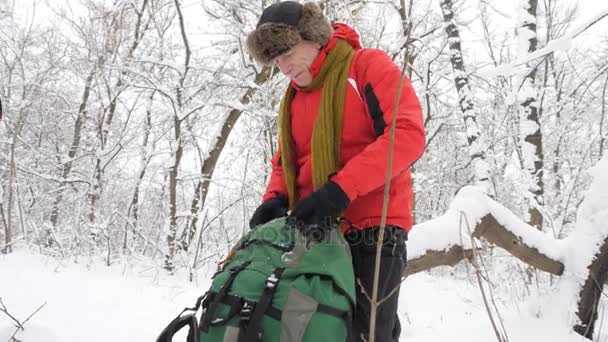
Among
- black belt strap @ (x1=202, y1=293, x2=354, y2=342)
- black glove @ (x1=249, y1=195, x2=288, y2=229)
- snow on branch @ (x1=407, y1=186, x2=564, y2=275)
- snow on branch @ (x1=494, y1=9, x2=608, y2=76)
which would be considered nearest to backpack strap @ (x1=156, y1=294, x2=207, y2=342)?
black belt strap @ (x1=202, y1=293, x2=354, y2=342)

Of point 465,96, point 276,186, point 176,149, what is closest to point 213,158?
point 176,149

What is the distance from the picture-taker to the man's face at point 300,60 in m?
1.69

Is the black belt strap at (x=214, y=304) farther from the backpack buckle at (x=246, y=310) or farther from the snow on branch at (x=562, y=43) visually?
the snow on branch at (x=562, y=43)

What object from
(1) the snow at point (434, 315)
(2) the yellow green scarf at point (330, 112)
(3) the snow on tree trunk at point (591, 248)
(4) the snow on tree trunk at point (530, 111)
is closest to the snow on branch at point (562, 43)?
(2) the yellow green scarf at point (330, 112)

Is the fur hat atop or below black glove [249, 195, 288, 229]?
atop

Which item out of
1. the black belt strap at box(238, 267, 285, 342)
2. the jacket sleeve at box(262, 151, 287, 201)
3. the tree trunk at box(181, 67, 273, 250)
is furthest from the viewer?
the tree trunk at box(181, 67, 273, 250)

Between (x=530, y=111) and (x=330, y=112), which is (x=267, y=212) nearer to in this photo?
(x=330, y=112)

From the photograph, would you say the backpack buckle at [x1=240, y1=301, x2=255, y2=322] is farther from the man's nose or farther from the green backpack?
the man's nose

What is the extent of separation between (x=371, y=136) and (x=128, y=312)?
212 centimetres

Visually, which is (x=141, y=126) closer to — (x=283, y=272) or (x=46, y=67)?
(x=46, y=67)

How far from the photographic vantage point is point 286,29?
165cm

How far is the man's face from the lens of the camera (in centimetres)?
169

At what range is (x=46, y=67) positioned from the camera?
30.3 ft

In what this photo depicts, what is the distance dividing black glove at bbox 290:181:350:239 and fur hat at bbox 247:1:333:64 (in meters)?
0.62
